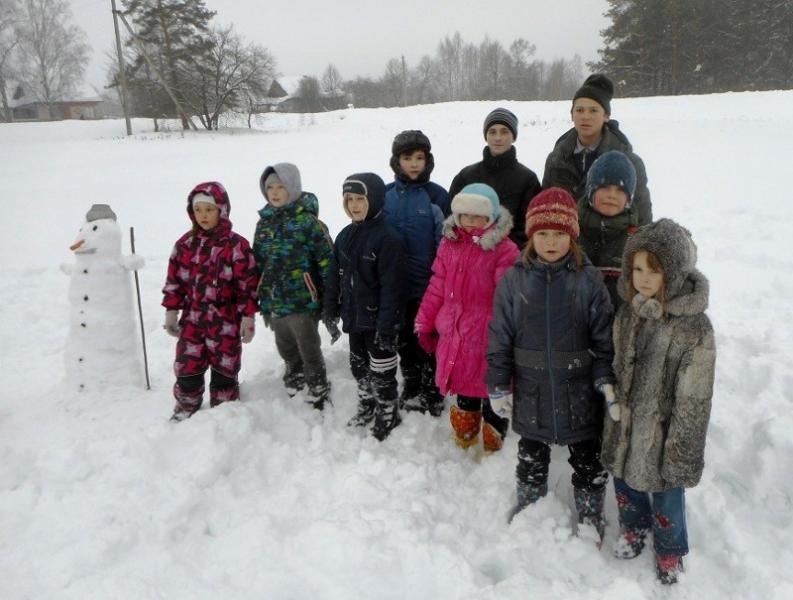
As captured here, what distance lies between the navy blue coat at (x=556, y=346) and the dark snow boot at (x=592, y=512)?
35 centimetres

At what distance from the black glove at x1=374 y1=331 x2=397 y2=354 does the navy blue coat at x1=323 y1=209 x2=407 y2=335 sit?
0.10 ft

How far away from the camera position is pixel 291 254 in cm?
380

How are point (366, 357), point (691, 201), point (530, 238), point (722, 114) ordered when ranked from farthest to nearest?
point (722, 114), point (691, 201), point (366, 357), point (530, 238)

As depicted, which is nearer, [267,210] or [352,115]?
[267,210]

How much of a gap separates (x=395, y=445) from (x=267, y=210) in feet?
6.39

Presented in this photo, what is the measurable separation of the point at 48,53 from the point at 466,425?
166 feet

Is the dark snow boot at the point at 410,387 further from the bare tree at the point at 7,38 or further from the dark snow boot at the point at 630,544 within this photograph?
the bare tree at the point at 7,38

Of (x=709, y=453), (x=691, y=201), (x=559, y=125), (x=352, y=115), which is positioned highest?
(x=352, y=115)

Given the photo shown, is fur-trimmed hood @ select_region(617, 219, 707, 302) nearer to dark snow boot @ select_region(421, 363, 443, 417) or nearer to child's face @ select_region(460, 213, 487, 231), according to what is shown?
child's face @ select_region(460, 213, 487, 231)

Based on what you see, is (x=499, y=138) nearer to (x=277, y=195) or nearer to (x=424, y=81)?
(x=277, y=195)

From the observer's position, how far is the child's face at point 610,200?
2.81 meters

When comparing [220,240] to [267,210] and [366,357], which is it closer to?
[267,210]

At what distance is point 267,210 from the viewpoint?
12.7ft

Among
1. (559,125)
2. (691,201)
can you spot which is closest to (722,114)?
(559,125)
